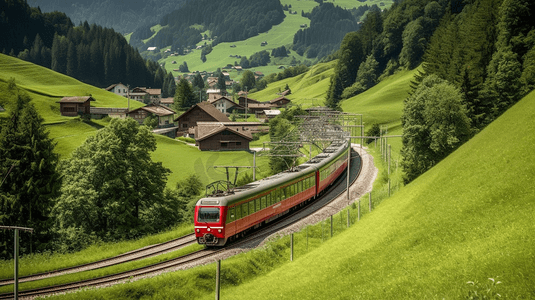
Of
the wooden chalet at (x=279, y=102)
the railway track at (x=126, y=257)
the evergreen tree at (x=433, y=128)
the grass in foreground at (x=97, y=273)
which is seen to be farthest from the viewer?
the wooden chalet at (x=279, y=102)

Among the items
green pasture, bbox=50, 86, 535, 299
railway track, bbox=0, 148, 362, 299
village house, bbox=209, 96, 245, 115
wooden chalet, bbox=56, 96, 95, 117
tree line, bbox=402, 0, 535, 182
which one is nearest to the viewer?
green pasture, bbox=50, 86, 535, 299

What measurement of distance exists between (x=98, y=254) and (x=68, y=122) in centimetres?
7394

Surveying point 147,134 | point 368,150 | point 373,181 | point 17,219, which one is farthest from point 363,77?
point 17,219

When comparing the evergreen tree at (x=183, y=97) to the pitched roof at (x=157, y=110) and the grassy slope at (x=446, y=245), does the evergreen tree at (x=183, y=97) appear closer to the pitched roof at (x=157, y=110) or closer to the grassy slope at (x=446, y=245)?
the pitched roof at (x=157, y=110)

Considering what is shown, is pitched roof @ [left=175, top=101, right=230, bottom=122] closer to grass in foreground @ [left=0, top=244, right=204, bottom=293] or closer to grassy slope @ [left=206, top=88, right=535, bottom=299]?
grass in foreground @ [left=0, top=244, right=204, bottom=293]

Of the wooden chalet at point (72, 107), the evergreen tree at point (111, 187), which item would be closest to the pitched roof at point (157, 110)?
the wooden chalet at point (72, 107)

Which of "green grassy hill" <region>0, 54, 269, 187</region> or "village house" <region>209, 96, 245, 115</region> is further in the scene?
"village house" <region>209, 96, 245, 115</region>

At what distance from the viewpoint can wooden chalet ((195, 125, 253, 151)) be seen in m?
95.8

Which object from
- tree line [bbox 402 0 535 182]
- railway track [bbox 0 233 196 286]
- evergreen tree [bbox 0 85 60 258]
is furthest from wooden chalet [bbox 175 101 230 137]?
railway track [bbox 0 233 196 286]

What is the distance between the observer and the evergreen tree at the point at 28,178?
146 ft

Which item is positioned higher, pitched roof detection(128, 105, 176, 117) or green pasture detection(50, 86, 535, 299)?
pitched roof detection(128, 105, 176, 117)

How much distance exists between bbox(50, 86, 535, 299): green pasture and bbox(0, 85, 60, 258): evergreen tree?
Result: 938 inches

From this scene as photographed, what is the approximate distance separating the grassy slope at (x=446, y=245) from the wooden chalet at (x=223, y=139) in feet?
221

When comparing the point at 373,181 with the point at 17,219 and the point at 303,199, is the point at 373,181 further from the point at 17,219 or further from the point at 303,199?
the point at 17,219
